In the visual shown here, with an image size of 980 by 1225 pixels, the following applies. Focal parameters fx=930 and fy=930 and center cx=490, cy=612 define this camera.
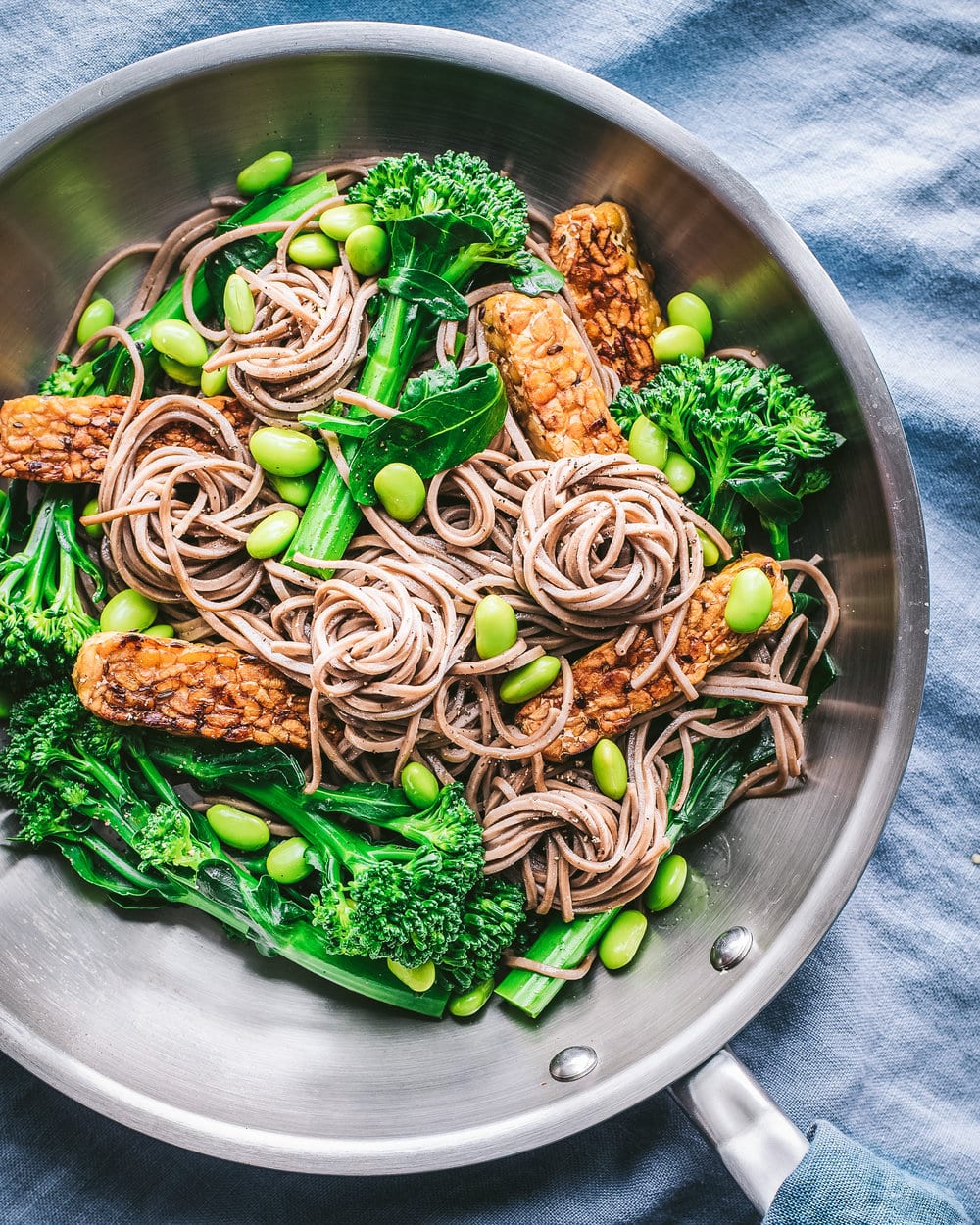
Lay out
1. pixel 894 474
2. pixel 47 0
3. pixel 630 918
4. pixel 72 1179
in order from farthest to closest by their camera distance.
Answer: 1. pixel 47 0
2. pixel 72 1179
3. pixel 630 918
4. pixel 894 474

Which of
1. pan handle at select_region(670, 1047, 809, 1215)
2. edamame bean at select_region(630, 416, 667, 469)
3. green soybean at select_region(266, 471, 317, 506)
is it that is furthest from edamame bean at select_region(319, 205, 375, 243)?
pan handle at select_region(670, 1047, 809, 1215)

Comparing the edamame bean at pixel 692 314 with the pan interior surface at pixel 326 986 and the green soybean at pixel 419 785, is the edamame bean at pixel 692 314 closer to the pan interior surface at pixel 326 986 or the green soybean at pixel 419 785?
the pan interior surface at pixel 326 986

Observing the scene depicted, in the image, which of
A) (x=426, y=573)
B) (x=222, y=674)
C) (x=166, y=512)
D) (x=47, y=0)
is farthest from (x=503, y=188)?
(x=47, y=0)

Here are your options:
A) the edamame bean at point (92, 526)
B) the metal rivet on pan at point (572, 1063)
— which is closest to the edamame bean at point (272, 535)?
the edamame bean at point (92, 526)

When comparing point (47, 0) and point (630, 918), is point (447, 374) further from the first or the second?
point (47, 0)

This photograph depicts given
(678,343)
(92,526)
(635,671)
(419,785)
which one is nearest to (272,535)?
(92,526)

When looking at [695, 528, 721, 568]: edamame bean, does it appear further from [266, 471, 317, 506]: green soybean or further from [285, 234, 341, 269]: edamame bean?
[285, 234, 341, 269]: edamame bean
